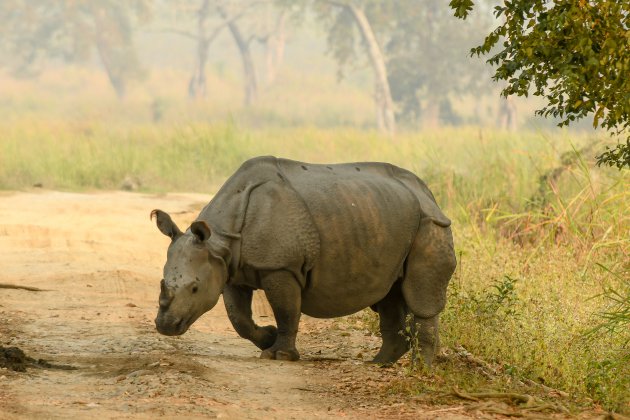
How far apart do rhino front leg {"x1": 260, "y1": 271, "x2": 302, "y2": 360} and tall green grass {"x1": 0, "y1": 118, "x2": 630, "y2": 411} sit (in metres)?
1.08

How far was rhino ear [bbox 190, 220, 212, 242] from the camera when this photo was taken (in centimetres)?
655

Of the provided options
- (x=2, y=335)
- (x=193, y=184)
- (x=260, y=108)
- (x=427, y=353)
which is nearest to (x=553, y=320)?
(x=427, y=353)

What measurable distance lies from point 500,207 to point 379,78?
94.5 feet

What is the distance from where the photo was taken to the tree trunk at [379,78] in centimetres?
4200

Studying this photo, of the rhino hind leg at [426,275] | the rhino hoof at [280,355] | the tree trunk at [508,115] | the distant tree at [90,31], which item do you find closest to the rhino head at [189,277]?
the rhino hoof at [280,355]

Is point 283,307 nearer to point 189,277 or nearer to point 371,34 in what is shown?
point 189,277

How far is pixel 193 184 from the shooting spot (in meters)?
21.0

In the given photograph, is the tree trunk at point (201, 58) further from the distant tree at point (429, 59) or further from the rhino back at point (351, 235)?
the rhino back at point (351, 235)

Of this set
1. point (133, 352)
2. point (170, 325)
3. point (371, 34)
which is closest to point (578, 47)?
point (170, 325)

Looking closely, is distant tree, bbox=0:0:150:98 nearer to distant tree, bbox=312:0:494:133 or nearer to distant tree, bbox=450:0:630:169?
distant tree, bbox=312:0:494:133

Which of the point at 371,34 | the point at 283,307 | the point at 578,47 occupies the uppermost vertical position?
the point at 578,47

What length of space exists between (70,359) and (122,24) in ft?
169

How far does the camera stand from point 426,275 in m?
7.23

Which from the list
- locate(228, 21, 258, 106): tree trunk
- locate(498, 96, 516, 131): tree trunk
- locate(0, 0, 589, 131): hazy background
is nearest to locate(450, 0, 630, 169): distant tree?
locate(0, 0, 589, 131): hazy background
